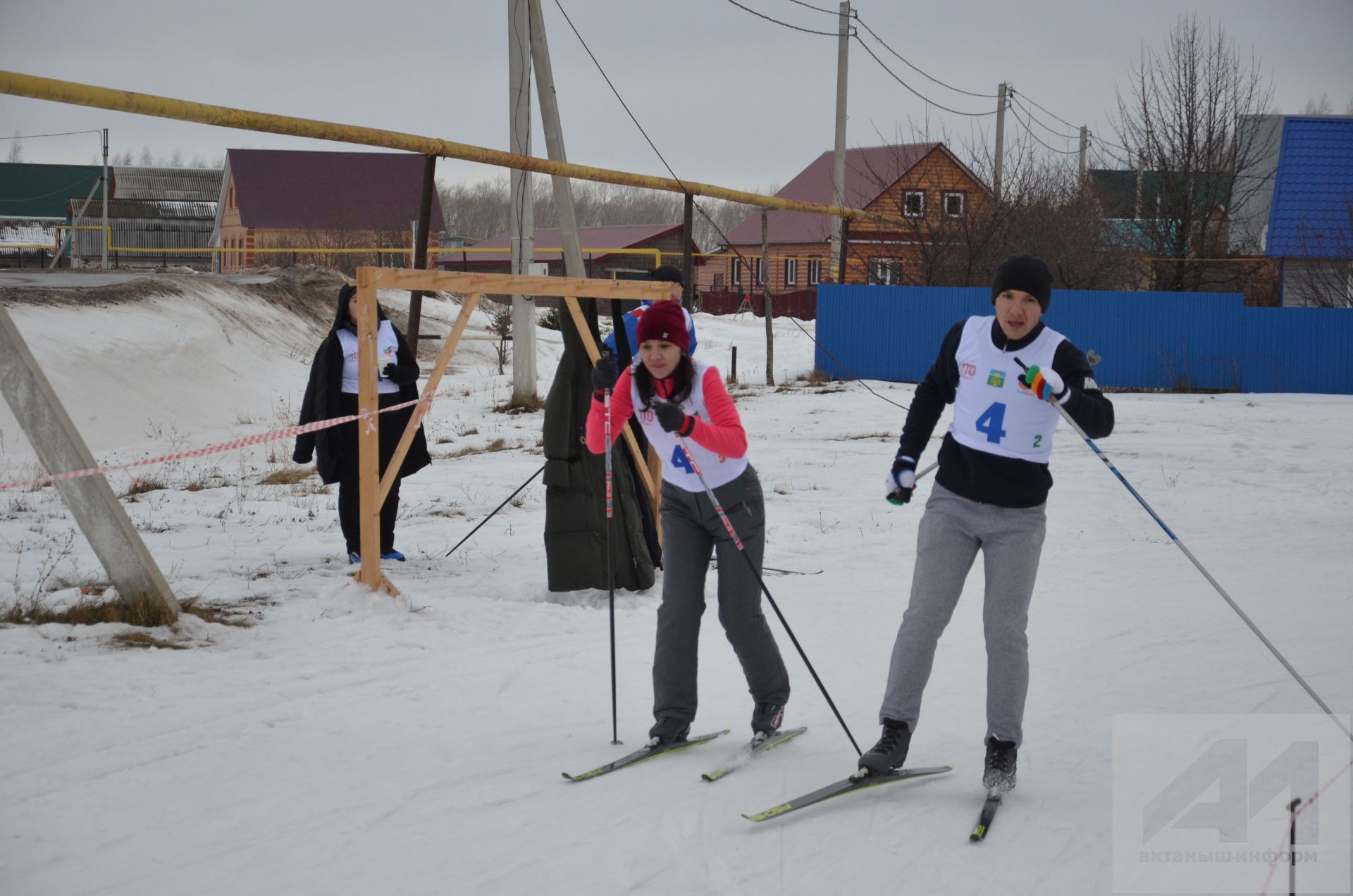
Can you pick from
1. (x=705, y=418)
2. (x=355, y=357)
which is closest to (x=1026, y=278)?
(x=705, y=418)

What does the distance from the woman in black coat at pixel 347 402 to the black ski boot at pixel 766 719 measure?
137 inches

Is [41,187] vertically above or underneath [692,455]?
above

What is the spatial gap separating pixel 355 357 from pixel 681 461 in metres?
3.79

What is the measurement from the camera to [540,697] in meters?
5.22

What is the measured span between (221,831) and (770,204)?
40.5 ft

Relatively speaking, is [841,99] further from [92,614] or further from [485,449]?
[92,614]

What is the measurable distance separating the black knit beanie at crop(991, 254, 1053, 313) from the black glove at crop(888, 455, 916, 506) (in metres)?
0.65

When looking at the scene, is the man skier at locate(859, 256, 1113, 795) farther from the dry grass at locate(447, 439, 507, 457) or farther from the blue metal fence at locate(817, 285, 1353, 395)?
the blue metal fence at locate(817, 285, 1353, 395)

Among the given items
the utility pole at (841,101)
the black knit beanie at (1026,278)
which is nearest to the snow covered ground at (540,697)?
the black knit beanie at (1026,278)

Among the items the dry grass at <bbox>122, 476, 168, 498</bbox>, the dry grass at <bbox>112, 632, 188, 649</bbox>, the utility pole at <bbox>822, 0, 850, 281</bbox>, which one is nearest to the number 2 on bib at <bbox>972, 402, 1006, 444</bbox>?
the dry grass at <bbox>112, 632, 188, 649</bbox>

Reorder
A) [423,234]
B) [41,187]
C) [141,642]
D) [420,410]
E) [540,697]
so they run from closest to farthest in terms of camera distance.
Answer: [540,697]
[141,642]
[420,410]
[423,234]
[41,187]

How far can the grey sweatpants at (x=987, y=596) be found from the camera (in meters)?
3.91

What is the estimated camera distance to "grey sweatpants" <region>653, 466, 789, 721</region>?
435cm

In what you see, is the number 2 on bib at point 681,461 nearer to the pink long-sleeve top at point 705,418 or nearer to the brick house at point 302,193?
the pink long-sleeve top at point 705,418
